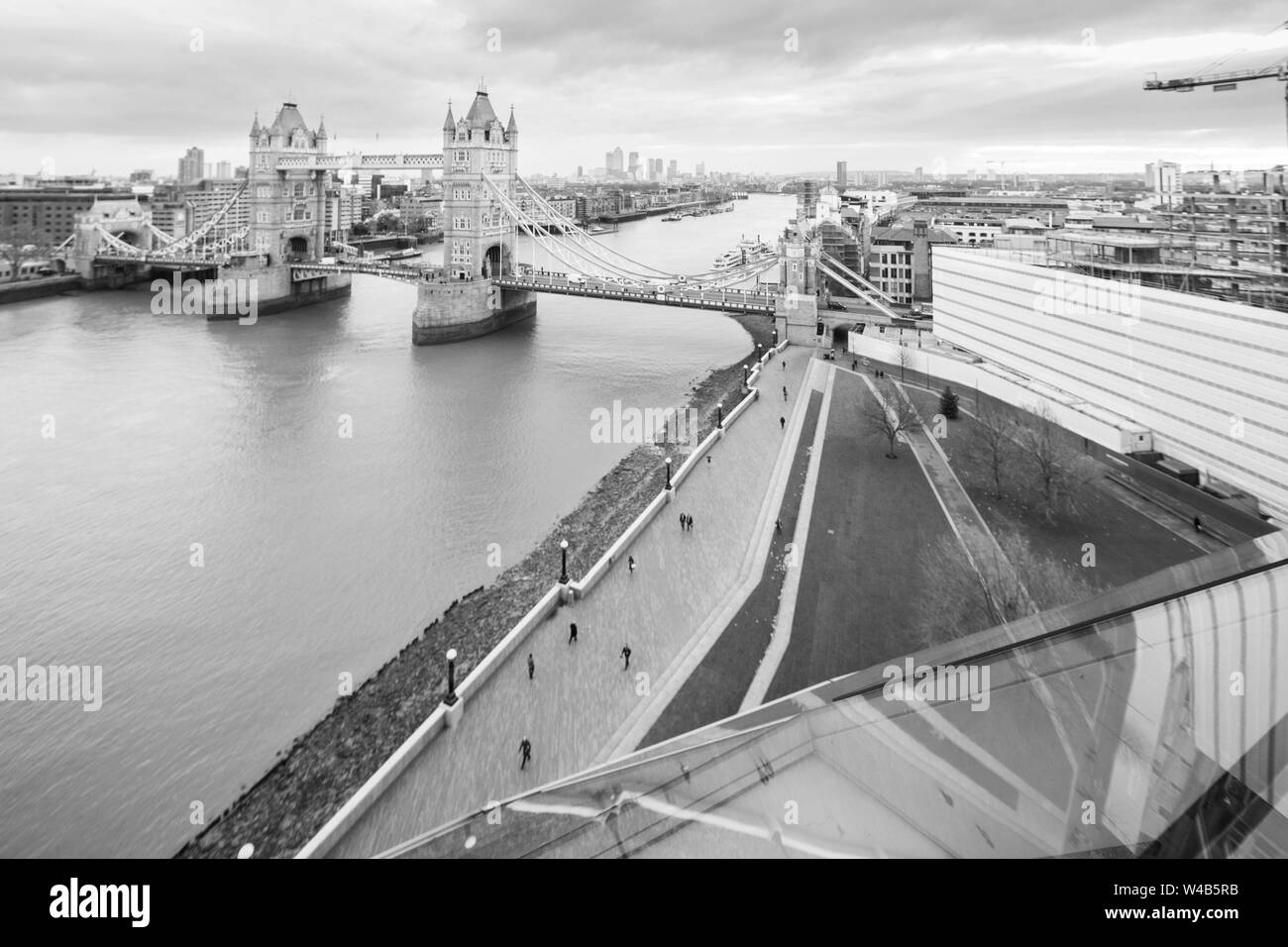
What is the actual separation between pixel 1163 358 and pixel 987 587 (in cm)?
1066

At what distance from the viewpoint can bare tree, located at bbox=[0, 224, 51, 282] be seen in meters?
46.3

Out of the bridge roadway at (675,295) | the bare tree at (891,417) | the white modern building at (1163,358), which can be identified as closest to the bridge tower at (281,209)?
the bridge roadway at (675,295)

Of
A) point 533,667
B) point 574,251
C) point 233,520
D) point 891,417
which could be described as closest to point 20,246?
point 574,251

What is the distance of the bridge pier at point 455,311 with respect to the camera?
31.8m

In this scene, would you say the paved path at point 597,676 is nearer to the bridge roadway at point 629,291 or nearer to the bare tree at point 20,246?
the bridge roadway at point 629,291

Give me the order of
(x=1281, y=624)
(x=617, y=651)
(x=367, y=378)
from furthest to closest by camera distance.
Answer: (x=367, y=378) < (x=617, y=651) < (x=1281, y=624)

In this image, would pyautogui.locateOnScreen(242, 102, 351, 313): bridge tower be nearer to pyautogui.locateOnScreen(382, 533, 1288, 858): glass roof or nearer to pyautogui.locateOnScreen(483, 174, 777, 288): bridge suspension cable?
pyautogui.locateOnScreen(483, 174, 777, 288): bridge suspension cable

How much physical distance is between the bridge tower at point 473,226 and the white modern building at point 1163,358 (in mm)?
22055

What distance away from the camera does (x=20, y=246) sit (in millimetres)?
51250

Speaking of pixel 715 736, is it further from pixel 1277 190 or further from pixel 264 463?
pixel 1277 190

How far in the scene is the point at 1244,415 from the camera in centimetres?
Result: 1395

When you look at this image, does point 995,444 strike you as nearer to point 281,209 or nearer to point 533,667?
point 533,667

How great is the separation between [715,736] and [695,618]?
7379 mm
